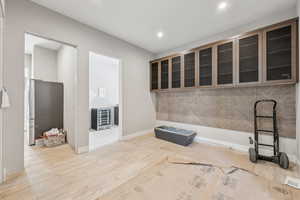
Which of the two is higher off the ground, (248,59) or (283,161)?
(248,59)

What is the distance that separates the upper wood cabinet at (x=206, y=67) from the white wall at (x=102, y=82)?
3.30 metres

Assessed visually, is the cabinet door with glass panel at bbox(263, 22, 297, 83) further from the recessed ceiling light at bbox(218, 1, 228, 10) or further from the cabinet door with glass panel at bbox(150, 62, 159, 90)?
the cabinet door with glass panel at bbox(150, 62, 159, 90)

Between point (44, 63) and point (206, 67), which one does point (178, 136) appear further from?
point (44, 63)

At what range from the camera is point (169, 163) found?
2.34m

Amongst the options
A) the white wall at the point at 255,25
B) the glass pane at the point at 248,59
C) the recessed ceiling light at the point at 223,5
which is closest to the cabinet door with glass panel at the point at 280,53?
the glass pane at the point at 248,59

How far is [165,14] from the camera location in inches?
96.7

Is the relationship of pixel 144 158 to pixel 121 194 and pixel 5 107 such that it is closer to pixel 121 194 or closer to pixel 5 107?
pixel 121 194

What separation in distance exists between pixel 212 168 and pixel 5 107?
3351mm

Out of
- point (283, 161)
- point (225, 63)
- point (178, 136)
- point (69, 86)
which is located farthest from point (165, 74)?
point (283, 161)

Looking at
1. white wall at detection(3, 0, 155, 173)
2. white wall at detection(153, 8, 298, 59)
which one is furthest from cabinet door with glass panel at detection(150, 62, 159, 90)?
white wall at detection(153, 8, 298, 59)

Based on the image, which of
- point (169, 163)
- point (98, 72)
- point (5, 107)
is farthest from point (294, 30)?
point (98, 72)

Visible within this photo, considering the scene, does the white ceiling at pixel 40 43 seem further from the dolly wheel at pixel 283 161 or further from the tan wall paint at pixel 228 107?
the dolly wheel at pixel 283 161

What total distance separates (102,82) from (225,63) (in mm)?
4859

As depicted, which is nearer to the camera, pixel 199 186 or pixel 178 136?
pixel 199 186
